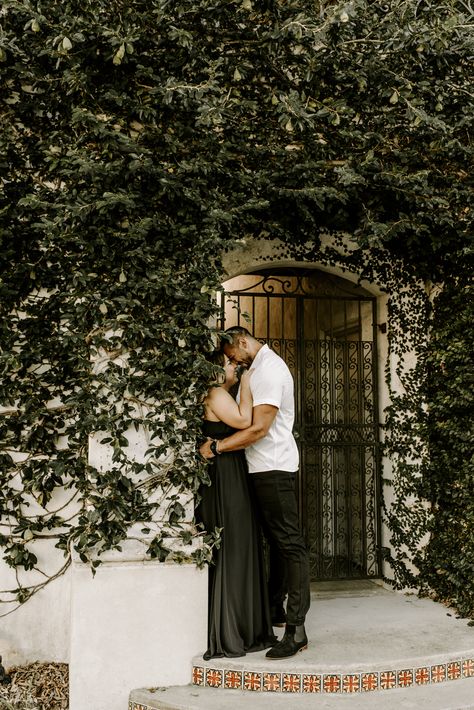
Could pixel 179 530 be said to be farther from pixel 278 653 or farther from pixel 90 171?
pixel 90 171

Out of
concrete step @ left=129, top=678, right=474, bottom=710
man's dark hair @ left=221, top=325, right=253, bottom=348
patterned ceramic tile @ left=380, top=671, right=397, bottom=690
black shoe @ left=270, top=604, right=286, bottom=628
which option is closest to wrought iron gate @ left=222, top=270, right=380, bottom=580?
black shoe @ left=270, top=604, right=286, bottom=628

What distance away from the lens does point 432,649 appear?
4.27m

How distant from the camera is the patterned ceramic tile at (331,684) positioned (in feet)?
12.9

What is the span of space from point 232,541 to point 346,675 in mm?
1102

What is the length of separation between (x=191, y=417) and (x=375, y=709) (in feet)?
6.93

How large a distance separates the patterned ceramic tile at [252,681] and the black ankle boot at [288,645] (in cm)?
15

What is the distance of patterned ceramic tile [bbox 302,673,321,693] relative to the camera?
3.94 m

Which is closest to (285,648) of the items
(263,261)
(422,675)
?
(422,675)

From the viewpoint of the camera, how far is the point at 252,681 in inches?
156

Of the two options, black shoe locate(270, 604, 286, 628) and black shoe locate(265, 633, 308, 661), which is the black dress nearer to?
black shoe locate(265, 633, 308, 661)

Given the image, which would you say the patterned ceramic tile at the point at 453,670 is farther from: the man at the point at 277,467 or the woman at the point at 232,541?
the woman at the point at 232,541

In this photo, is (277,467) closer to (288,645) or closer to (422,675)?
(288,645)

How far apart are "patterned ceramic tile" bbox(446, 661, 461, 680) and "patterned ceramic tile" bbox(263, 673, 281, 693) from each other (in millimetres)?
1178

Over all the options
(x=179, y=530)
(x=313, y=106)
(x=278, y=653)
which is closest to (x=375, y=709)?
(x=278, y=653)
